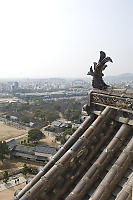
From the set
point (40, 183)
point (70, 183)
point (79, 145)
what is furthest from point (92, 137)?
point (40, 183)

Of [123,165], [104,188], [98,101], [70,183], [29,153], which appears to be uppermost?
[98,101]

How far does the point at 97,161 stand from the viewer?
908cm

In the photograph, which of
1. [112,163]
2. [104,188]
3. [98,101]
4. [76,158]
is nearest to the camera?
[104,188]

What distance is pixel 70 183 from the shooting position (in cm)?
945

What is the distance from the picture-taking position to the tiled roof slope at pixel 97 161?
8086 millimetres

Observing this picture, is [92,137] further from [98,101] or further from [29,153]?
[29,153]

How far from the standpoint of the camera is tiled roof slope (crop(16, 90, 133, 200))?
8086 mm

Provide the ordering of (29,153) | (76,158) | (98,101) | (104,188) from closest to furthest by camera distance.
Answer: (104,188) < (76,158) < (98,101) < (29,153)

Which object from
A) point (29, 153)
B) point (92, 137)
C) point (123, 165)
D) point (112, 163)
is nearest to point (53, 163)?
point (92, 137)

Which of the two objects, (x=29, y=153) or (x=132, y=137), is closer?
(x=132, y=137)

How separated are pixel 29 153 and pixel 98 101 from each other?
1853 inches

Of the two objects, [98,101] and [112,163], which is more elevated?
[98,101]

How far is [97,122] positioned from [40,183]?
3684 mm

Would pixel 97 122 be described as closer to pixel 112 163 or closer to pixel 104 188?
pixel 112 163
